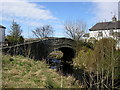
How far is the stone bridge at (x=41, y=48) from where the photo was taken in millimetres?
14480

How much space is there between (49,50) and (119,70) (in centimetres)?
1213

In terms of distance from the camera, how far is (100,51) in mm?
11953

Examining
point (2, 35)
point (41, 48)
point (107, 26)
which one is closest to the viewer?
point (41, 48)

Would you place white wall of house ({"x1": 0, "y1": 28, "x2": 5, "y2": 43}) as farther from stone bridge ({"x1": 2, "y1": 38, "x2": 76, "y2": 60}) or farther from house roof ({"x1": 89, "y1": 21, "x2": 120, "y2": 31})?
house roof ({"x1": 89, "y1": 21, "x2": 120, "y2": 31})

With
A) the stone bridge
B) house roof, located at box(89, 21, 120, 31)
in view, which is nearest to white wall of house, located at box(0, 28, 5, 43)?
the stone bridge

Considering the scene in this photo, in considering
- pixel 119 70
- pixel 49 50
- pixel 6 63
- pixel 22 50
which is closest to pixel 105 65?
pixel 119 70

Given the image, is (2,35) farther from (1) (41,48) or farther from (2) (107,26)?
(2) (107,26)

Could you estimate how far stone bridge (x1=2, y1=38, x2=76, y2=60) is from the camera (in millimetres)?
14480

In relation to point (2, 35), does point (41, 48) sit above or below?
below

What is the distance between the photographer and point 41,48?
804 inches

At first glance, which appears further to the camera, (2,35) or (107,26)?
(2,35)

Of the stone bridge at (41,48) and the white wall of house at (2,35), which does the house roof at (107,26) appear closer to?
the stone bridge at (41,48)

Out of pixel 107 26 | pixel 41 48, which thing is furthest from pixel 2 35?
pixel 107 26

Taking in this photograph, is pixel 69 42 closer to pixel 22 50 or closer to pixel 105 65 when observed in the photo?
pixel 22 50
